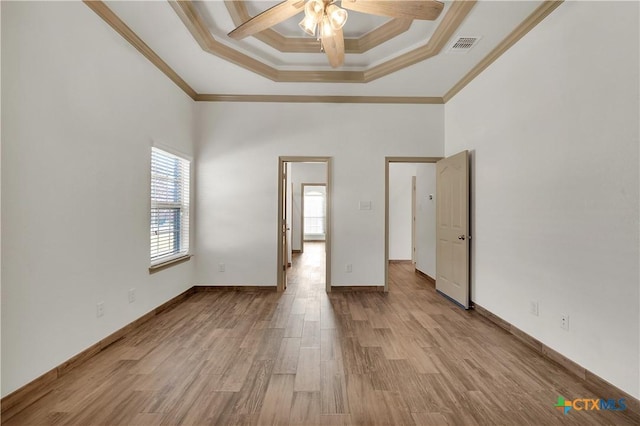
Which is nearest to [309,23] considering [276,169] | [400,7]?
[400,7]

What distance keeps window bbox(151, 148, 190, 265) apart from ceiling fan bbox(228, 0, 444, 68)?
2.01 m

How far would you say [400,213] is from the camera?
723cm

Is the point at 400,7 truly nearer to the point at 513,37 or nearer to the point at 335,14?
the point at 335,14

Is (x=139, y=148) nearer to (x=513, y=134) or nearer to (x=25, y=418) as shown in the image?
(x=25, y=418)

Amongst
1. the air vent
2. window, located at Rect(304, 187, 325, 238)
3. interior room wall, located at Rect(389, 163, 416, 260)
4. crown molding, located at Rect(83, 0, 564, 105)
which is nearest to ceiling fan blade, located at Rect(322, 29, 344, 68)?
crown molding, located at Rect(83, 0, 564, 105)

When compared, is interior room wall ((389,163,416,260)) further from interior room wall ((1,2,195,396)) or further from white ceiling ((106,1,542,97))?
interior room wall ((1,2,195,396))

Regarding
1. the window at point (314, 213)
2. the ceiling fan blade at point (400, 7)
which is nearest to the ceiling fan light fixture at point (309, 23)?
the ceiling fan blade at point (400, 7)

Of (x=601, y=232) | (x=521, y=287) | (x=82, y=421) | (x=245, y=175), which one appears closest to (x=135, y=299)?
(x=82, y=421)

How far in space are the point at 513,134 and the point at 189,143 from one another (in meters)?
4.02

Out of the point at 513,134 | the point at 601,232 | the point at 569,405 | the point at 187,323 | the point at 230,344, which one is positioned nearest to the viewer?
the point at 569,405

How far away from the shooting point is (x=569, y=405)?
1779mm

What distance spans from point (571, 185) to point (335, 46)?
7.06 ft

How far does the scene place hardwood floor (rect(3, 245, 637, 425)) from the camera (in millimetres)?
1676

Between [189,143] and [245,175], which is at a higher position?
[189,143]
